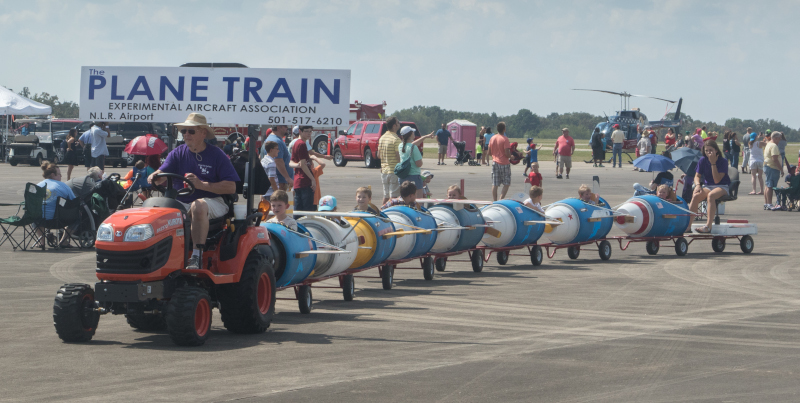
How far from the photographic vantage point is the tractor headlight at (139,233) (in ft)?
24.7

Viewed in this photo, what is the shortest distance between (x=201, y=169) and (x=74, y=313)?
5.46 feet

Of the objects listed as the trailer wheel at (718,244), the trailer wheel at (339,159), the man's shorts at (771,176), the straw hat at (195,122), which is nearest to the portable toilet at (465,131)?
the trailer wheel at (339,159)

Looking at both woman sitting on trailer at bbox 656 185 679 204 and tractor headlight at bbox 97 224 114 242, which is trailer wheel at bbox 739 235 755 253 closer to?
woman sitting on trailer at bbox 656 185 679 204

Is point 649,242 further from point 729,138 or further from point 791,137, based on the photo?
point 791,137

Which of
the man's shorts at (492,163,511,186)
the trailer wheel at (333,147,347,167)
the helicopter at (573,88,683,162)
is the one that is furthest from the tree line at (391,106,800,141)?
the man's shorts at (492,163,511,186)

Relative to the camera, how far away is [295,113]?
9.88m

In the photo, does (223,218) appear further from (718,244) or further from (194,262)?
(718,244)

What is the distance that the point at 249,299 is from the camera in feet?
27.4

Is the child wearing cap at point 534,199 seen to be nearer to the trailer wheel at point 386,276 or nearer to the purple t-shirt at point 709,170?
the purple t-shirt at point 709,170

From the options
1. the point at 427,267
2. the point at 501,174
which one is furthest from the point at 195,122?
the point at 501,174

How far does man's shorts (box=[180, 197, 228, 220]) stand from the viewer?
831 cm

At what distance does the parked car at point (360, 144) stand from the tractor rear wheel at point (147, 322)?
31.4 meters

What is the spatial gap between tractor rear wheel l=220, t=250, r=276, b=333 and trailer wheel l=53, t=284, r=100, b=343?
3.81 ft

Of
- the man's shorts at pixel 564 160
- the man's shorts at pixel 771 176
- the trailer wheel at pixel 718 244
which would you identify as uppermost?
the man's shorts at pixel 564 160
